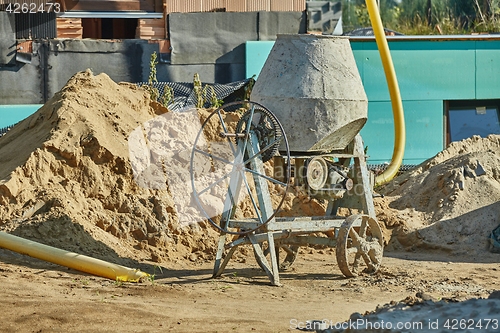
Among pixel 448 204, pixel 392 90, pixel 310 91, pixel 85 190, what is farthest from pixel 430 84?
pixel 85 190

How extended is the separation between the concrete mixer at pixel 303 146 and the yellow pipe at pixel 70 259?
975 mm

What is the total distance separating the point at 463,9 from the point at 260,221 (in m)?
22.9

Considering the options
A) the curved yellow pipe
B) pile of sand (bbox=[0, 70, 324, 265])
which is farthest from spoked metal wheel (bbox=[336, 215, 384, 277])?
the curved yellow pipe

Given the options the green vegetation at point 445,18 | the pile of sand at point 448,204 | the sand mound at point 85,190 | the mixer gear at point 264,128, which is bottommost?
the pile of sand at point 448,204

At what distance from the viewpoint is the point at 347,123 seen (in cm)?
885

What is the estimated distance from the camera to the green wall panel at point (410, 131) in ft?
52.1

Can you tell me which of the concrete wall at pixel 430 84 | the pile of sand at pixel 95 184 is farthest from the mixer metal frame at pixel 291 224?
the concrete wall at pixel 430 84

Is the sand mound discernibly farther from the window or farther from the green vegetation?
the green vegetation

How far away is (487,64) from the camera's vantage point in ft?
53.0

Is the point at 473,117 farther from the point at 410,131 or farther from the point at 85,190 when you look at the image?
the point at 85,190

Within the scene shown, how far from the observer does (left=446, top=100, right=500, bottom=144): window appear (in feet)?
54.6

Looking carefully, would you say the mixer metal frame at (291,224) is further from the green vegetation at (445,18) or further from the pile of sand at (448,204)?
Answer: the green vegetation at (445,18)

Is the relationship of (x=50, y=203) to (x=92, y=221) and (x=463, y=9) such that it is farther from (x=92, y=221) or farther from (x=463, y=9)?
(x=463, y=9)

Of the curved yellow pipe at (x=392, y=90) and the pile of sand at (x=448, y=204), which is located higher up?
the curved yellow pipe at (x=392, y=90)
